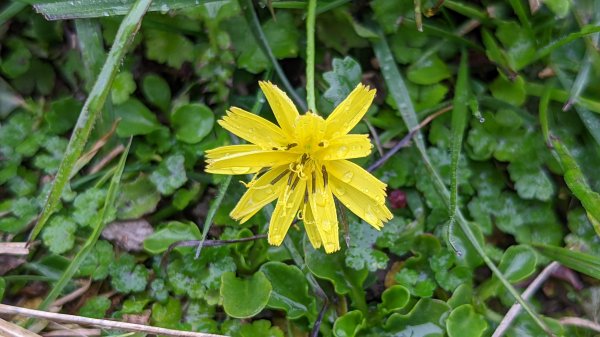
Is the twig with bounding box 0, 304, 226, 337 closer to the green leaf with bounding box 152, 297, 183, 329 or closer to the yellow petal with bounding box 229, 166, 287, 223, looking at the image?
the green leaf with bounding box 152, 297, 183, 329

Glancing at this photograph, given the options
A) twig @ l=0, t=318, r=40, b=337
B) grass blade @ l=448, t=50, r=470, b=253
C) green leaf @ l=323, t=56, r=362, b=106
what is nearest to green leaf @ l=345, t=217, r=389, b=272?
grass blade @ l=448, t=50, r=470, b=253

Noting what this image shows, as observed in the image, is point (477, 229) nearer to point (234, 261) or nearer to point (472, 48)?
point (472, 48)

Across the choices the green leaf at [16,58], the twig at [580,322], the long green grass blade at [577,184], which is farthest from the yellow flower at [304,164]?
the green leaf at [16,58]

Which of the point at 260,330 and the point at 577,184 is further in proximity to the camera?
the point at 260,330

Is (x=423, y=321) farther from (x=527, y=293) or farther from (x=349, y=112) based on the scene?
(x=349, y=112)

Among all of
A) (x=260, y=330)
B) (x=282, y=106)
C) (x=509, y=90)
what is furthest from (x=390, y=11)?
(x=260, y=330)

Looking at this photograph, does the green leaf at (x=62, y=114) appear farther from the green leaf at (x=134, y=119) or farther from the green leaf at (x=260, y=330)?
the green leaf at (x=260, y=330)

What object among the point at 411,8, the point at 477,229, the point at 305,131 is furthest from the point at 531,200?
the point at 305,131
